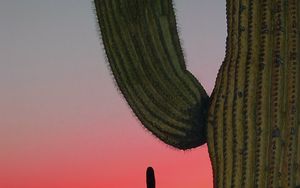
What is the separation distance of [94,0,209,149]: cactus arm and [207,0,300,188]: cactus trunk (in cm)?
45

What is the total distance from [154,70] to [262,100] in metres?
1.01

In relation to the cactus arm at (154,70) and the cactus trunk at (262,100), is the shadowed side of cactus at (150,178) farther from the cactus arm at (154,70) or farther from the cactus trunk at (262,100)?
the cactus trunk at (262,100)

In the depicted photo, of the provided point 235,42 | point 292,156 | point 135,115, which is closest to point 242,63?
point 235,42

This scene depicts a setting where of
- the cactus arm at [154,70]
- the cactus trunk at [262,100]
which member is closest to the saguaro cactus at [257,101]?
the cactus trunk at [262,100]

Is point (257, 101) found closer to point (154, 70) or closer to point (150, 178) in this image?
point (154, 70)

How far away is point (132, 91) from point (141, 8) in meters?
0.66

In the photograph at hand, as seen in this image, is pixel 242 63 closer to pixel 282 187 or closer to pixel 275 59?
pixel 275 59

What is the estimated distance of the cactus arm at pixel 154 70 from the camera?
615 centimetres

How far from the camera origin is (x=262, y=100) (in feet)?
18.4

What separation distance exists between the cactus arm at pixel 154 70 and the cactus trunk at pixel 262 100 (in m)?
0.45

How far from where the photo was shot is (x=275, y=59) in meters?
5.64

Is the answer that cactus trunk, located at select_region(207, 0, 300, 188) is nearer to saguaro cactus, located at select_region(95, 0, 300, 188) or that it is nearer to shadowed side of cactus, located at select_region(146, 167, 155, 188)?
saguaro cactus, located at select_region(95, 0, 300, 188)

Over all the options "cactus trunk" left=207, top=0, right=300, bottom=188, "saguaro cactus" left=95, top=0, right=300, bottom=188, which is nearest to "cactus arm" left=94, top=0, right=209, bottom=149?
"saguaro cactus" left=95, top=0, right=300, bottom=188

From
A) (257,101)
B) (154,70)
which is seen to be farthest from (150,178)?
(257,101)
